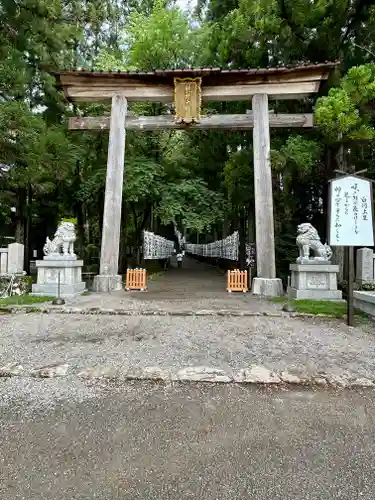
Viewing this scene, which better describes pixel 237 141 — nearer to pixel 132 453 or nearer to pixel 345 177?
pixel 345 177

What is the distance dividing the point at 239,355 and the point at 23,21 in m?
12.6

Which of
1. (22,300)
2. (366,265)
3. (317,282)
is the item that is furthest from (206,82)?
(22,300)

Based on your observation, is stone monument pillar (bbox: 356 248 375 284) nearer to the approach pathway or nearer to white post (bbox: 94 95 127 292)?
the approach pathway

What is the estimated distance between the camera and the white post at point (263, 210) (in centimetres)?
972

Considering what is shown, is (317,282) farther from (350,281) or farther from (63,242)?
(63,242)

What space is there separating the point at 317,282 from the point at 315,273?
0.23 metres

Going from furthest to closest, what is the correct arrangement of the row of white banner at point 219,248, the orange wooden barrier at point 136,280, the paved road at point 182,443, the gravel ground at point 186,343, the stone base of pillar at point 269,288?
the row of white banner at point 219,248 → the orange wooden barrier at point 136,280 → the stone base of pillar at point 269,288 → the gravel ground at point 186,343 → the paved road at point 182,443

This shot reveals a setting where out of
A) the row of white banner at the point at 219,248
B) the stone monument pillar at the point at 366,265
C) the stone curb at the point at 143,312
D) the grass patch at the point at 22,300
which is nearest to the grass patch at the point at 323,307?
the stone curb at the point at 143,312

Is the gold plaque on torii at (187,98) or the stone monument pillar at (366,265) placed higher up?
the gold plaque on torii at (187,98)

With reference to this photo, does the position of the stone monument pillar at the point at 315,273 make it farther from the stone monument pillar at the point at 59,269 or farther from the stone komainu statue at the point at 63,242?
the stone komainu statue at the point at 63,242

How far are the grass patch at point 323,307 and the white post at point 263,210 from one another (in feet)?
4.86

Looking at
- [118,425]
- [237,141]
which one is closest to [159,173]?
[237,141]

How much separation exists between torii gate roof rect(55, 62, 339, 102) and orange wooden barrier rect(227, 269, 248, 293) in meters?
5.53

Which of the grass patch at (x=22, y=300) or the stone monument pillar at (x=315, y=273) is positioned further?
the stone monument pillar at (x=315, y=273)
